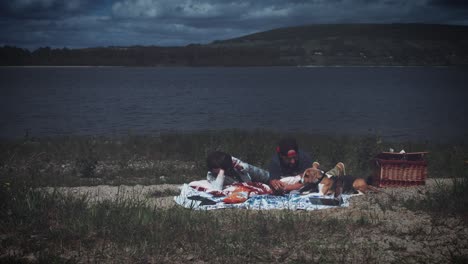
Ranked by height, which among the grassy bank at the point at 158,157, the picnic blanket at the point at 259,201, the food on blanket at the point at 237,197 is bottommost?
the grassy bank at the point at 158,157

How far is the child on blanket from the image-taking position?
9.88m

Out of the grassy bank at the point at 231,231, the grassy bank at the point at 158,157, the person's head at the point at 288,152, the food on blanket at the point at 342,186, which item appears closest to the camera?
the grassy bank at the point at 231,231

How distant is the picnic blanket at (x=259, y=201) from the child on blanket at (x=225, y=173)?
25cm

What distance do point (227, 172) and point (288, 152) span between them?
3.81 feet

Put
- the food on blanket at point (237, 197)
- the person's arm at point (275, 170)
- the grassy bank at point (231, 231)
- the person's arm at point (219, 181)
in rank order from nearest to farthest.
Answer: the grassy bank at point (231, 231)
the food on blanket at point (237, 197)
the person's arm at point (219, 181)
the person's arm at point (275, 170)

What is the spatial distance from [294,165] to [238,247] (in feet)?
12.9

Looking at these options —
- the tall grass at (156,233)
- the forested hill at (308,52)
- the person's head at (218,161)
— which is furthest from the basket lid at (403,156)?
the forested hill at (308,52)

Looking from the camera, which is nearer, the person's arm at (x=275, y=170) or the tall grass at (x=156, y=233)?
the tall grass at (x=156, y=233)

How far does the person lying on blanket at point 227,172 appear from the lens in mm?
9875

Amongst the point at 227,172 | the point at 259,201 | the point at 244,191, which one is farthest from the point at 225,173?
the point at 259,201

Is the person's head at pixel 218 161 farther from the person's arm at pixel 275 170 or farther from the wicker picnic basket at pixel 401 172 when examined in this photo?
the wicker picnic basket at pixel 401 172

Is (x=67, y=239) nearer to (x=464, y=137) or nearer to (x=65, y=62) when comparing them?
(x=464, y=137)

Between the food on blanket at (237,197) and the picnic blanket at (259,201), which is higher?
the food on blanket at (237,197)

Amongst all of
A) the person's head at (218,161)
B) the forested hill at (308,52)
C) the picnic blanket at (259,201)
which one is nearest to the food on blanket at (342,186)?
the picnic blanket at (259,201)
